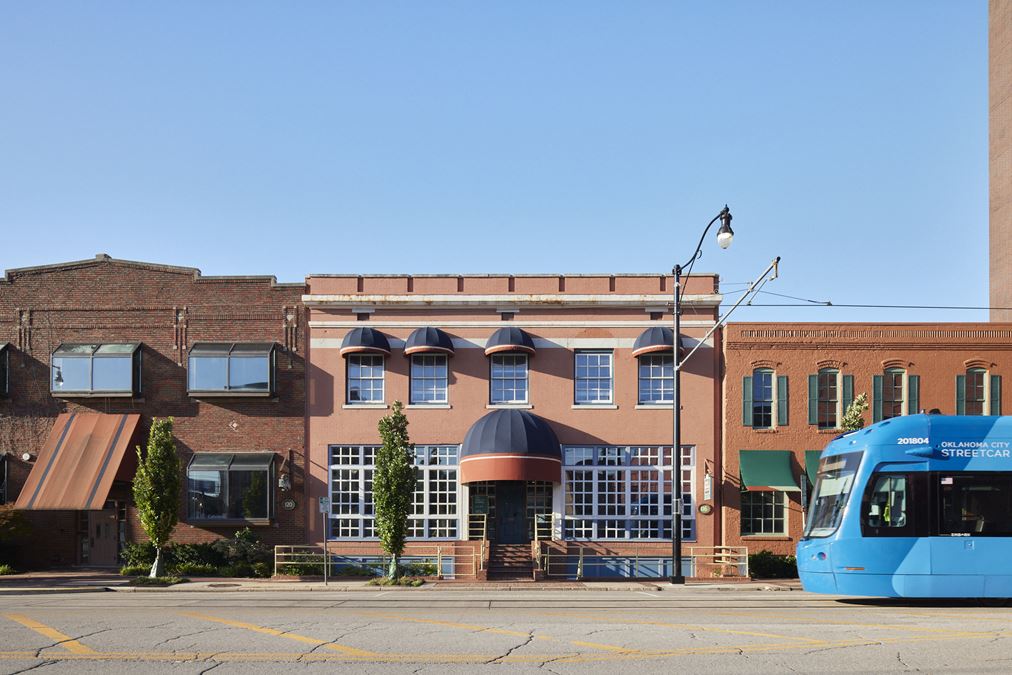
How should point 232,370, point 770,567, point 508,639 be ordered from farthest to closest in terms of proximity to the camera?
point 232,370
point 770,567
point 508,639

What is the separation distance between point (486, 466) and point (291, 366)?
7972 millimetres

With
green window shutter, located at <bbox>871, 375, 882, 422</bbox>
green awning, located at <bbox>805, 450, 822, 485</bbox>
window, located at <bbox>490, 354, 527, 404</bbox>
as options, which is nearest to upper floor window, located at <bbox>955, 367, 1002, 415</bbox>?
green window shutter, located at <bbox>871, 375, 882, 422</bbox>

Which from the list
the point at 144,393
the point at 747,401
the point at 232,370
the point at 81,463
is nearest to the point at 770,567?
the point at 747,401

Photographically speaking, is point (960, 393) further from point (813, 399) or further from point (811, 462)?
point (811, 462)

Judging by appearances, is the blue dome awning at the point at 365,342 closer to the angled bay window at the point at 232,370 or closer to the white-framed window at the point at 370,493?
the angled bay window at the point at 232,370

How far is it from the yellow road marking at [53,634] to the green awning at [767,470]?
23.3 m

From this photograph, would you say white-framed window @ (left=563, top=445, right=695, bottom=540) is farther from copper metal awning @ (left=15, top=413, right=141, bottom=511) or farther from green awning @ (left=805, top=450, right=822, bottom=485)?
copper metal awning @ (left=15, top=413, right=141, bottom=511)

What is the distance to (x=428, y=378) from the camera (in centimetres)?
3475

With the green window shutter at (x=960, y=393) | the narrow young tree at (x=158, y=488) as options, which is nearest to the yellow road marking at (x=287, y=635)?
the narrow young tree at (x=158, y=488)

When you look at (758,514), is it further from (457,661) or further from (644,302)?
(457,661)

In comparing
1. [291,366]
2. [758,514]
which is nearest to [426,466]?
[291,366]

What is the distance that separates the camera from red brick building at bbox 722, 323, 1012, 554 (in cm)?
3362

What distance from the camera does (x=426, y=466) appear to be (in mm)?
34312

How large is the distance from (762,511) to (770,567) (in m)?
2.31
